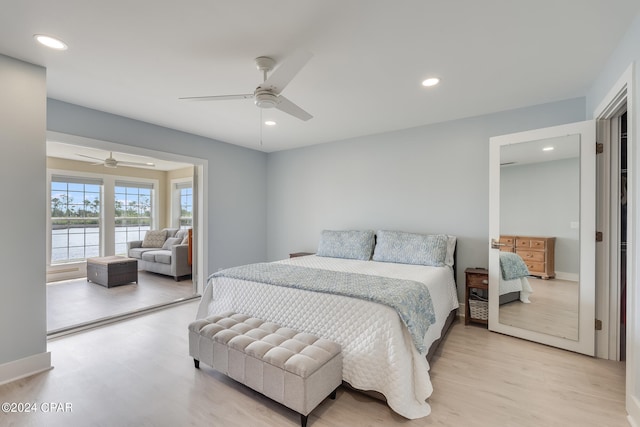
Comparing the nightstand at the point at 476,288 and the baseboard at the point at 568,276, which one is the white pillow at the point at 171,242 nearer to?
the nightstand at the point at 476,288

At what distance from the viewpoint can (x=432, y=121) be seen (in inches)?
145

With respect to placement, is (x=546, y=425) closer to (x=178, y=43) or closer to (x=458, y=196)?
(x=458, y=196)

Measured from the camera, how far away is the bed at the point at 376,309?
6.05 ft

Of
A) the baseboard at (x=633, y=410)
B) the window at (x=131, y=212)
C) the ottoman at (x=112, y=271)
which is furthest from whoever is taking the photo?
the window at (x=131, y=212)

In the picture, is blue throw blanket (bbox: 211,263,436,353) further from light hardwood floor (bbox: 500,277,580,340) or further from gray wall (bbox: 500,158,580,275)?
gray wall (bbox: 500,158,580,275)

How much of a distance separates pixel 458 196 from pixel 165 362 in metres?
3.58

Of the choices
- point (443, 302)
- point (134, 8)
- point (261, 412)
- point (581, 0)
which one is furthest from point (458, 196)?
point (134, 8)

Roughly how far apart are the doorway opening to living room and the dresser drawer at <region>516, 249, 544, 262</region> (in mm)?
4230

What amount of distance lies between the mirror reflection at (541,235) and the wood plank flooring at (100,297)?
171 inches

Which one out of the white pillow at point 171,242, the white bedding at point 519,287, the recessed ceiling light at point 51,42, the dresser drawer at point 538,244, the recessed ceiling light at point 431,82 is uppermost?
the recessed ceiling light at point 431,82

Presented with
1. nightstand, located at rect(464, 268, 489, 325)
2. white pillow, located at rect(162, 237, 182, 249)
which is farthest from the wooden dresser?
white pillow, located at rect(162, 237, 182, 249)

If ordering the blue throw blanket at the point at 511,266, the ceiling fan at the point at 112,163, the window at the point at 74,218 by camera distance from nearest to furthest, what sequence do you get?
the blue throw blanket at the point at 511,266 → the ceiling fan at the point at 112,163 → the window at the point at 74,218

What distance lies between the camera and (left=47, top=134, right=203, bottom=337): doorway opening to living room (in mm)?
4082

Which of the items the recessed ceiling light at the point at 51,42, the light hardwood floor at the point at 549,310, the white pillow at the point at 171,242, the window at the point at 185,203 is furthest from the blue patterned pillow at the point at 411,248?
the window at the point at 185,203
